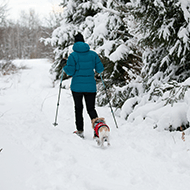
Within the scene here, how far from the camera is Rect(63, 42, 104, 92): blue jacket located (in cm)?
360

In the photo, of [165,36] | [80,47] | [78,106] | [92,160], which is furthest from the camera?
[78,106]

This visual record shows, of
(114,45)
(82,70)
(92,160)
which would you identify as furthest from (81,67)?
(114,45)

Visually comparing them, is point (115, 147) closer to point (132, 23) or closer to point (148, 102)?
point (148, 102)

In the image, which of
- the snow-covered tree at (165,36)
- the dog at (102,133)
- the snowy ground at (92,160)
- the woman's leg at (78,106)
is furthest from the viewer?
the woman's leg at (78,106)

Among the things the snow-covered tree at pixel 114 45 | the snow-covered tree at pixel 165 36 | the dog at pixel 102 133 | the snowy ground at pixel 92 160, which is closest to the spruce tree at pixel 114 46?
the snow-covered tree at pixel 114 45

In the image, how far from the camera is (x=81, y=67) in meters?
3.65

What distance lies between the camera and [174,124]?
353cm

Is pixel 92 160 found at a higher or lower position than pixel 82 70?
lower

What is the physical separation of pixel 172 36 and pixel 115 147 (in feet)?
8.41

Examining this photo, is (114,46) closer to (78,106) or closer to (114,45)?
(114,45)

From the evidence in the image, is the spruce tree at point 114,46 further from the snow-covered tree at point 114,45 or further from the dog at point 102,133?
the dog at point 102,133

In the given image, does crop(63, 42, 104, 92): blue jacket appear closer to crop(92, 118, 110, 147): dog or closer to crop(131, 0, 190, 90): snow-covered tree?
crop(92, 118, 110, 147): dog

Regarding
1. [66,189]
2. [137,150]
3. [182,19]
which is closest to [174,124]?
[137,150]

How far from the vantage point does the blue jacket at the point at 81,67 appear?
360 cm
